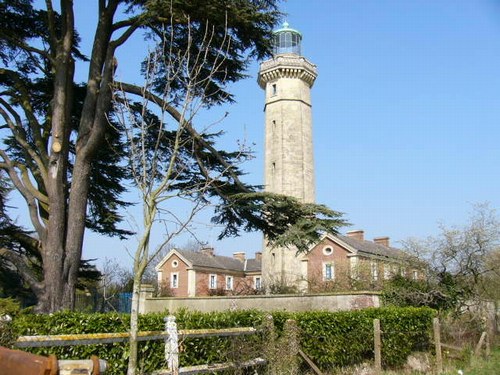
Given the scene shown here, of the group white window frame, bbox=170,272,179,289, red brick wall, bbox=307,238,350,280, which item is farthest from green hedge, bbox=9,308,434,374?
white window frame, bbox=170,272,179,289

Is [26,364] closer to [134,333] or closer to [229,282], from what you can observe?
[134,333]

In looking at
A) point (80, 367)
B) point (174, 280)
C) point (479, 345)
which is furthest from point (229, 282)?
point (80, 367)

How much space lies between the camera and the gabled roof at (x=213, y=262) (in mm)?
43844

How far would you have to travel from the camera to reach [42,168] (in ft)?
35.7

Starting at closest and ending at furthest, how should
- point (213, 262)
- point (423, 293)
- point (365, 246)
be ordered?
point (423, 293), point (365, 246), point (213, 262)

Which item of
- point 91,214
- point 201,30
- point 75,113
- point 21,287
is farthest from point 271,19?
point 21,287

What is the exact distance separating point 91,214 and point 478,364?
10.1 metres

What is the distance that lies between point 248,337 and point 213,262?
38.5 m

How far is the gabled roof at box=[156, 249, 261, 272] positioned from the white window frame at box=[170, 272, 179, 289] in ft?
5.46

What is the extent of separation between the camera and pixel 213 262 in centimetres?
4616

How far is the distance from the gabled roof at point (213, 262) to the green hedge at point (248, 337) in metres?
32.6

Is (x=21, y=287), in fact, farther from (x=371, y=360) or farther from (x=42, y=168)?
(x=371, y=360)

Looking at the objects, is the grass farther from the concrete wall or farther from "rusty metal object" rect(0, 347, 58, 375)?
"rusty metal object" rect(0, 347, 58, 375)

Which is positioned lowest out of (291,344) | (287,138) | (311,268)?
(291,344)
